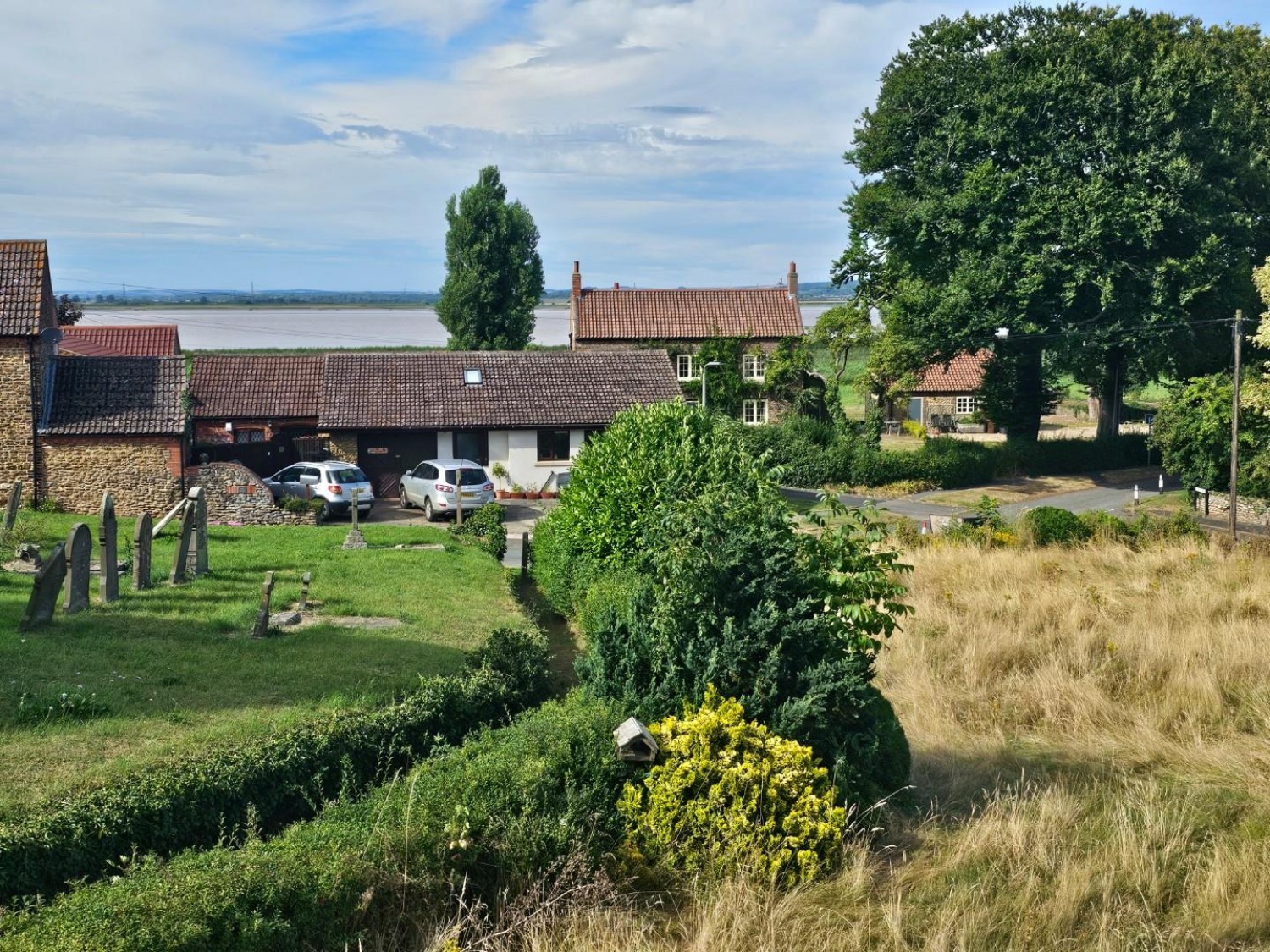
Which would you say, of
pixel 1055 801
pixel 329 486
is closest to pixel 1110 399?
pixel 329 486

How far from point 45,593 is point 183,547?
14.2 feet

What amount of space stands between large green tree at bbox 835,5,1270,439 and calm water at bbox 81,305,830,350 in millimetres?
34506

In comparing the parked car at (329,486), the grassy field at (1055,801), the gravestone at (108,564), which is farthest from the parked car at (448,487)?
the grassy field at (1055,801)

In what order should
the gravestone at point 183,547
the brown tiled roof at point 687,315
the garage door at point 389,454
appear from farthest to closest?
the brown tiled roof at point 687,315 → the garage door at point 389,454 → the gravestone at point 183,547

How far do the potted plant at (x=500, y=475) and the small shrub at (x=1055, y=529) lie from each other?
16.2 meters

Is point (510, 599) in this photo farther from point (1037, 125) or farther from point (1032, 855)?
point (1037, 125)

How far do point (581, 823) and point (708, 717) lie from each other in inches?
51.3

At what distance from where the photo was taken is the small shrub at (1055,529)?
91.6ft

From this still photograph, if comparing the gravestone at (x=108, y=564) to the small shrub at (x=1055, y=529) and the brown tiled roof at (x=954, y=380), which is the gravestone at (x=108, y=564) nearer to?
the small shrub at (x=1055, y=529)

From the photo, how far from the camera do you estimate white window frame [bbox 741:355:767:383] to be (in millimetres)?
53688

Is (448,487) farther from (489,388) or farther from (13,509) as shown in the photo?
(13,509)

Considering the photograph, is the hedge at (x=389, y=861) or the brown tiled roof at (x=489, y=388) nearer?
the hedge at (x=389, y=861)

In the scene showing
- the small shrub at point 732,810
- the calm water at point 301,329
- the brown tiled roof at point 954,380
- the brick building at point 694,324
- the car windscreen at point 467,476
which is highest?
the calm water at point 301,329

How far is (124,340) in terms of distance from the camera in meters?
45.1
